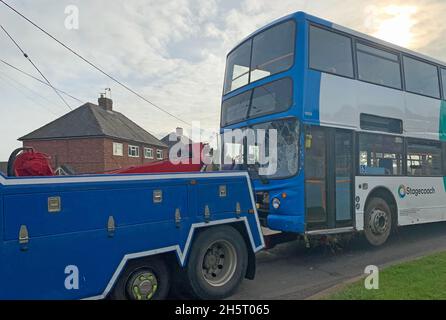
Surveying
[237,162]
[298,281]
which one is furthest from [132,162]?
[298,281]

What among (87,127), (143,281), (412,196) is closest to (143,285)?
(143,281)

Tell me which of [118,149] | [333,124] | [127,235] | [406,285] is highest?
[118,149]

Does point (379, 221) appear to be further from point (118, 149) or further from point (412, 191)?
point (118, 149)

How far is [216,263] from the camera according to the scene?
4.86 meters

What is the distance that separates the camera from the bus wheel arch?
289 inches

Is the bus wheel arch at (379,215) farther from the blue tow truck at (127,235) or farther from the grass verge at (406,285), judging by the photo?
the blue tow truck at (127,235)

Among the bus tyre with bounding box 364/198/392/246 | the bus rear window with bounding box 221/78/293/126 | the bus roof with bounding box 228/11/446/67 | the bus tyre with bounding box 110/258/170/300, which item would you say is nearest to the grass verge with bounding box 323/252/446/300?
the bus tyre with bounding box 364/198/392/246

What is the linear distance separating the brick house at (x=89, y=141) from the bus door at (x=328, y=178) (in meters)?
25.7

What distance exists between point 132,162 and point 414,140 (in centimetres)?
2930

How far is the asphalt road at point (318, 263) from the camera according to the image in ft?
17.1

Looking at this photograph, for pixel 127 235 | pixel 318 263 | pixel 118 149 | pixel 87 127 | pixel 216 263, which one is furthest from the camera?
pixel 118 149

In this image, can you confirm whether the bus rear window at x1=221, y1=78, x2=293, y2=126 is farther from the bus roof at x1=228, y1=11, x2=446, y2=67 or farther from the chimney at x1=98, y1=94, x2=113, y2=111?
the chimney at x1=98, y1=94, x2=113, y2=111

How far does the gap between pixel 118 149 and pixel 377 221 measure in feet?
92.2

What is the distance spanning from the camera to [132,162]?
34.0 meters
